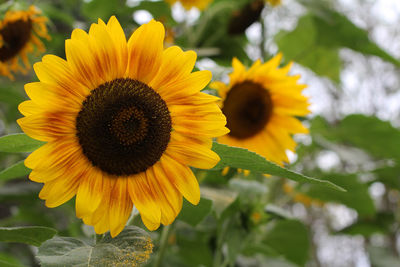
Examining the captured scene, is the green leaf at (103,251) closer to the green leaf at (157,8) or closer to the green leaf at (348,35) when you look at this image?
the green leaf at (157,8)

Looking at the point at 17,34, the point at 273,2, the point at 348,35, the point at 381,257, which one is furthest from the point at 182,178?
the point at 381,257

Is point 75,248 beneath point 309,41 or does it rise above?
above

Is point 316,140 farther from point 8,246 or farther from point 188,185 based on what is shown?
point 8,246

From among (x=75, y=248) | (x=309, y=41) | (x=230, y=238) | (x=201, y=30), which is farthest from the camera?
(x=309, y=41)

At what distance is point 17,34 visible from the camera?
891mm

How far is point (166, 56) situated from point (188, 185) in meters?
0.16

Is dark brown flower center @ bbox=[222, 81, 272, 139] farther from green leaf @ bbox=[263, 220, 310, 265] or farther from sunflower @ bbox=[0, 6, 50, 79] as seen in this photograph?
green leaf @ bbox=[263, 220, 310, 265]

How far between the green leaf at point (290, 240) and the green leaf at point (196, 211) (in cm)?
78

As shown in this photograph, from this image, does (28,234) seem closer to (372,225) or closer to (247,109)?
(247,109)

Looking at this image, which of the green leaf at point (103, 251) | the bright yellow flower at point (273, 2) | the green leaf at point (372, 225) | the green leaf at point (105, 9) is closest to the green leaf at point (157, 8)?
the green leaf at point (105, 9)

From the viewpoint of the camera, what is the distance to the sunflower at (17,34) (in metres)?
0.86

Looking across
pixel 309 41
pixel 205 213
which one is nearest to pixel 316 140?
pixel 309 41

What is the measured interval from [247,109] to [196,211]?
34 cm

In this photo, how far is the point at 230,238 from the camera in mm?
873
